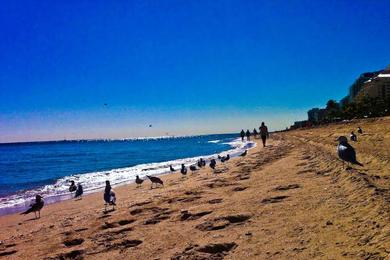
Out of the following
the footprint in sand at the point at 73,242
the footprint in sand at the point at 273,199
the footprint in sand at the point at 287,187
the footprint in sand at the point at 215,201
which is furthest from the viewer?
the footprint in sand at the point at 215,201

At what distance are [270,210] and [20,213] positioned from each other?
1111cm

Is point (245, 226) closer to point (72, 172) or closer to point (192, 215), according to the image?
point (192, 215)

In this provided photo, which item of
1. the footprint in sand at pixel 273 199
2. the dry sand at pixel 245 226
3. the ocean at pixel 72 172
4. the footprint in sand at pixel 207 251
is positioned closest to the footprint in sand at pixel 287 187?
the dry sand at pixel 245 226

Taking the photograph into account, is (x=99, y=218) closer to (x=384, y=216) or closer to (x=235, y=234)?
(x=235, y=234)

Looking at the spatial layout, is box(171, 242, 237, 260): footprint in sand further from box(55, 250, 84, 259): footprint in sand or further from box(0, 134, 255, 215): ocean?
box(0, 134, 255, 215): ocean

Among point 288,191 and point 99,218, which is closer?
point 288,191

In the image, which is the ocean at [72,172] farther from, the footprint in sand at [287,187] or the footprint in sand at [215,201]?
the footprint in sand at [287,187]

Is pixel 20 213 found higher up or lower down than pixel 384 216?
lower down

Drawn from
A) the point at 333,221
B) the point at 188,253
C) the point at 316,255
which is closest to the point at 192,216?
the point at 188,253

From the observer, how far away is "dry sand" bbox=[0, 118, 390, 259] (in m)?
5.28

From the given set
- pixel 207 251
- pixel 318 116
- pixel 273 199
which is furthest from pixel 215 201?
pixel 318 116

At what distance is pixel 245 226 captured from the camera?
6.92 meters

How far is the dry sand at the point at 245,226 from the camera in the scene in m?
5.28

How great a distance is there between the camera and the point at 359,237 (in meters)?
4.95
